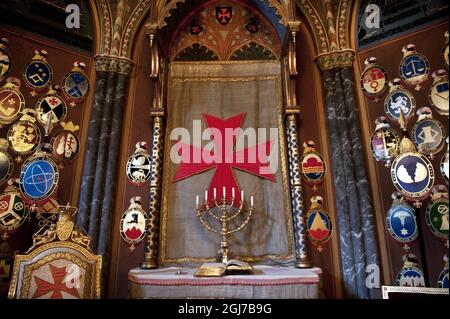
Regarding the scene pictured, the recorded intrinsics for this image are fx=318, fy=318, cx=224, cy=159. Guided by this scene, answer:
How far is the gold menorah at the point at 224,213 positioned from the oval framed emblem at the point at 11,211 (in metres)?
2.12

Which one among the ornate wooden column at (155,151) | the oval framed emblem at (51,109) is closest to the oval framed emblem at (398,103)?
the ornate wooden column at (155,151)

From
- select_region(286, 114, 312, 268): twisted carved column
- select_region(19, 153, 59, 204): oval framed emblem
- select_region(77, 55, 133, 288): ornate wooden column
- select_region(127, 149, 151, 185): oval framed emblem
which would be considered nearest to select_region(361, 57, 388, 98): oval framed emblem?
select_region(286, 114, 312, 268): twisted carved column

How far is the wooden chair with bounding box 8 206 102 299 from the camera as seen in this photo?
2.82 m

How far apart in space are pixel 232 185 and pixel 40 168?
248 centimetres

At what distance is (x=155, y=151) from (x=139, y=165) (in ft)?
1.11

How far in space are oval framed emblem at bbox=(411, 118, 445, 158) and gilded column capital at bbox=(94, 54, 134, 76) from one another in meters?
4.08

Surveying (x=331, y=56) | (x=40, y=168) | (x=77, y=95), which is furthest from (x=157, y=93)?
(x=331, y=56)

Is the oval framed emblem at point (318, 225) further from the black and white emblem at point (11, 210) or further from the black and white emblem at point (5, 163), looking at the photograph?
the black and white emblem at point (5, 163)

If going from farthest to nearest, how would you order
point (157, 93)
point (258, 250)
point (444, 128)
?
point (157, 93)
point (258, 250)
point (444, 128)

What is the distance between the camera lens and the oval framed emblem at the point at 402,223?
384 cm

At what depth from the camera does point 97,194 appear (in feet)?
13.7
